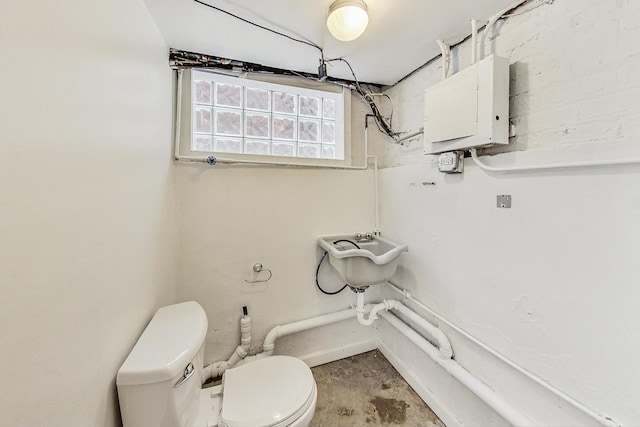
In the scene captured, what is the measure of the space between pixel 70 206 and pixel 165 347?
599mm

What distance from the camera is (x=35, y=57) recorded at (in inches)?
20.3

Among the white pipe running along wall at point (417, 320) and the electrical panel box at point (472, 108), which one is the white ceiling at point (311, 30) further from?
the white pipe running along wall at point (417, 320)

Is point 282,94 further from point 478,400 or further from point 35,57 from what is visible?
point 478,400

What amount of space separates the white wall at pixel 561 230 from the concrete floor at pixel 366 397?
1.67 ft

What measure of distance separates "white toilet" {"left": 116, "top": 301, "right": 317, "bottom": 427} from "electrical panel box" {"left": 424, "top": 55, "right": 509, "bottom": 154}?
1.41 m

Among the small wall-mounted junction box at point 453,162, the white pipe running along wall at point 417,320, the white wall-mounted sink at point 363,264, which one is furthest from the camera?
the white wall-mounted sink at point 363,264

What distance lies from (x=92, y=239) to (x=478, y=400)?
1823 millimetres

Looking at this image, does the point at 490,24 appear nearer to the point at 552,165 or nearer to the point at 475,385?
the point at 552,165

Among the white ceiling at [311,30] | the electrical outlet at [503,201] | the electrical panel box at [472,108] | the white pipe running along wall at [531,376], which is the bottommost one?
the white pipe running along wall at [531,376]

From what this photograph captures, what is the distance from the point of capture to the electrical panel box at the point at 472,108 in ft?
3.58

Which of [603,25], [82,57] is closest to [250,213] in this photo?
[82,57]

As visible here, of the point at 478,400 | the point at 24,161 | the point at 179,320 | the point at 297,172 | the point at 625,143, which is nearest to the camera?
the point at 24,161

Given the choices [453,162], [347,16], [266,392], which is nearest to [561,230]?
[453,162]

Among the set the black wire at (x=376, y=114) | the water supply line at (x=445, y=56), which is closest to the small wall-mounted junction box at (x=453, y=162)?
the water supply line at (x=445, y=56)
